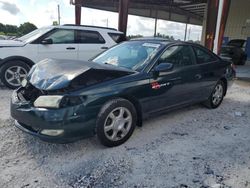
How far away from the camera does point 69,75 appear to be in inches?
127

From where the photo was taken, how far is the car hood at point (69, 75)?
10.3 feet

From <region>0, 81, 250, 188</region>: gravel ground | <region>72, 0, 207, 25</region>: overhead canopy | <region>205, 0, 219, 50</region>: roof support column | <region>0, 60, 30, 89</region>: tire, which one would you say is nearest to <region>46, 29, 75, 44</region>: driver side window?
<region>0, 60, 30, 89</region>: tire

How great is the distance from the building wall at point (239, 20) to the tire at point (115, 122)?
61.5 feet

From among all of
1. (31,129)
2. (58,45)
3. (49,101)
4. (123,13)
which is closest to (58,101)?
(49,101)

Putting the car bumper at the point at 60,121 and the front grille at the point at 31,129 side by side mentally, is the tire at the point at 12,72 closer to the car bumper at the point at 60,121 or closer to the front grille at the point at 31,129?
the front grille at the point at 31,129

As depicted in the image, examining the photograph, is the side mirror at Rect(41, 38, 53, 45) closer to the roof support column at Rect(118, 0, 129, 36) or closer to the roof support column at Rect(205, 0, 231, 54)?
the roof support column at Rect(118, 0, 129, 36)

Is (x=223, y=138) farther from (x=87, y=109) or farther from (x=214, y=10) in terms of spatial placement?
(x=214, y=10)

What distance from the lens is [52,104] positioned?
2.98 metres

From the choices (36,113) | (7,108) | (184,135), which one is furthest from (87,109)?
(7,108)

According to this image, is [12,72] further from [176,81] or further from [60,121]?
[176,81]

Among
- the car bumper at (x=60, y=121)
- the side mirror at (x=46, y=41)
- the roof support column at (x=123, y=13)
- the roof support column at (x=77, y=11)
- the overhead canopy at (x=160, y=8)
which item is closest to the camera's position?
the car bumper at (x=60, y=121)

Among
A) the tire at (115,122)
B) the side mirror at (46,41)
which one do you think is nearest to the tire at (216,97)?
the tire at (115,122)

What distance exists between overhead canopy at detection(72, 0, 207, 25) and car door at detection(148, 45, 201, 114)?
62.3 ft

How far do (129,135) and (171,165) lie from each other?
80cm
